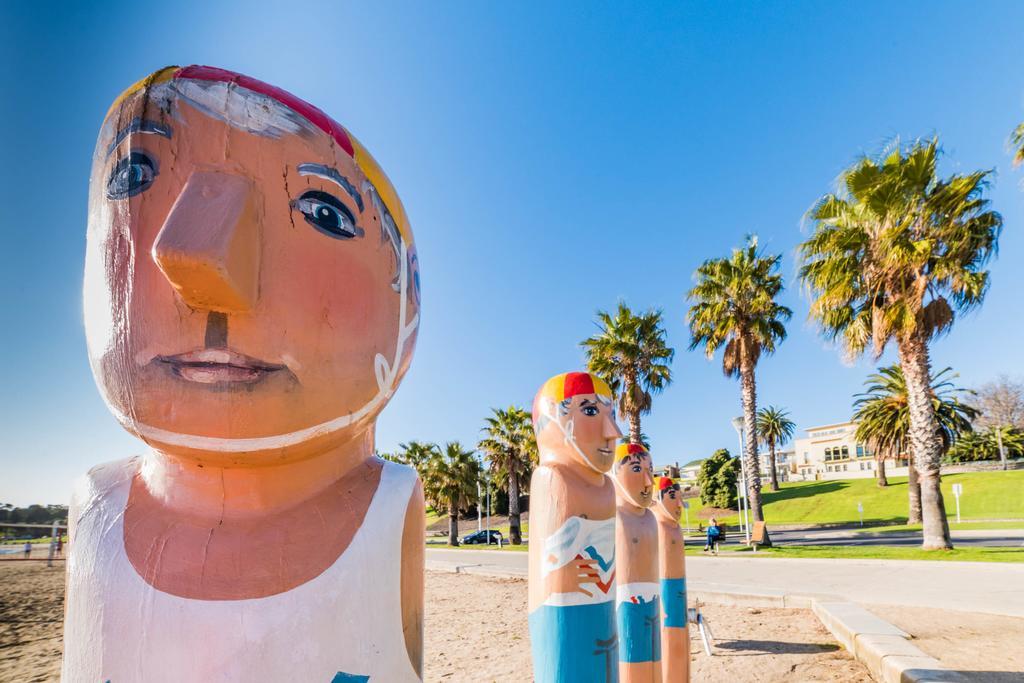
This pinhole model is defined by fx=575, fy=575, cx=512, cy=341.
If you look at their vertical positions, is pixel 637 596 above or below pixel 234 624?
below

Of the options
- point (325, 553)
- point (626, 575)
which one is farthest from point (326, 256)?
point (626, 575)

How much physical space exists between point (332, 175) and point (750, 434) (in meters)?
17.0

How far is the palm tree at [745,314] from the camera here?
16.8 m

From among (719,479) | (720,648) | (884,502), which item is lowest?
(884,502)

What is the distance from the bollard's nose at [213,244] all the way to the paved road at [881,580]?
31.1ft

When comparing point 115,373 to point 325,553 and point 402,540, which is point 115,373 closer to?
point 325,553

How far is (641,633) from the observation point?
3873 mm

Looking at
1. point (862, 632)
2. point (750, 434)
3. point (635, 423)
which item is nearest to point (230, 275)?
point (862, 632)

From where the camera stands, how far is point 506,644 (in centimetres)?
805

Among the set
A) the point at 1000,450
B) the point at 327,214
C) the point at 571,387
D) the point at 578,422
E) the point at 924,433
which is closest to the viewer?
the point at 327,214

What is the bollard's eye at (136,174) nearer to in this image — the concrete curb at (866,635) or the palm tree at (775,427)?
the concrete curb at (866,635)

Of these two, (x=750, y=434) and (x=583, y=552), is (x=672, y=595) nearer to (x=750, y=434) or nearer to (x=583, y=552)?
(x=583, y=552)

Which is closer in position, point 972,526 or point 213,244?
point 213,244

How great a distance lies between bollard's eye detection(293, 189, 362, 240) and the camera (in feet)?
Answer: 4.19
